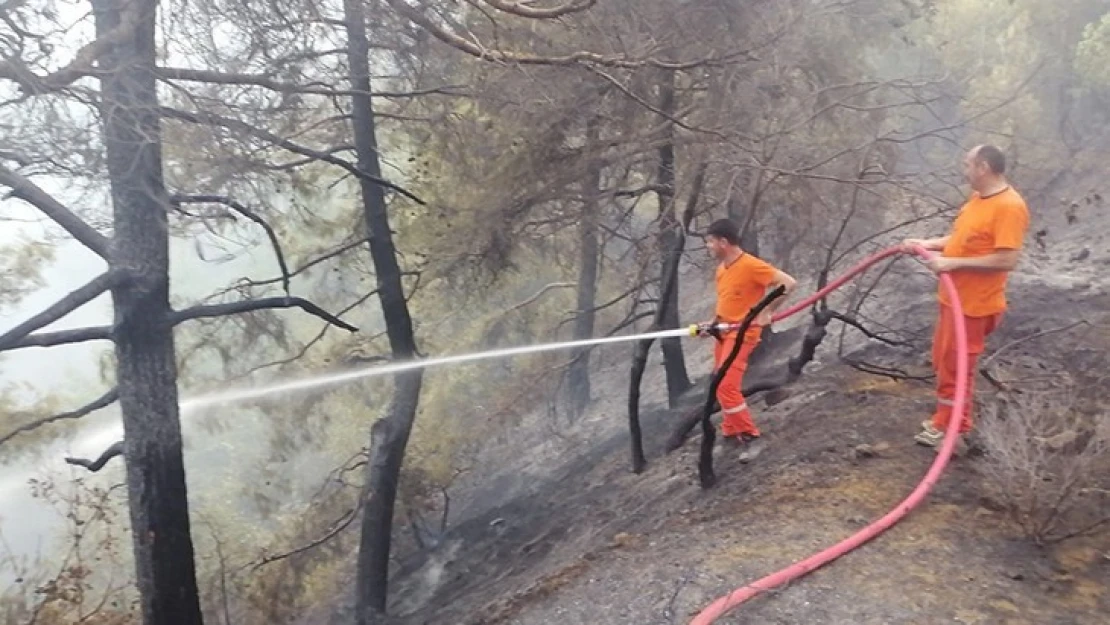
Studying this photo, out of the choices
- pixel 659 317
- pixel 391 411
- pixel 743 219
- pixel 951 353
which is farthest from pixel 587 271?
pixel 951 353

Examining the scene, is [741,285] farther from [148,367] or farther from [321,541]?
[321,541]

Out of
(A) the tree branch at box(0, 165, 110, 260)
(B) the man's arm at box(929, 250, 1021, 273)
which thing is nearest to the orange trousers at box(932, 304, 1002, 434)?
(B) the man's arm at box(929, 250, 1021, 273)

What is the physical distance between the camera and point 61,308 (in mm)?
5199

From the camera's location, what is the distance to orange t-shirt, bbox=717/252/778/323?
5836mm

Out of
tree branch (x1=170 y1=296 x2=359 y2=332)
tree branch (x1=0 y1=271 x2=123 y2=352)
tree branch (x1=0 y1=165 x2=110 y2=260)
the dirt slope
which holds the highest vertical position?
tree branch (x1=0 y1=165 x2=110 y2=260)

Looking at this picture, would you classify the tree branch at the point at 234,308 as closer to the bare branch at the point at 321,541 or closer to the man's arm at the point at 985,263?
the bare branch at the point at 321,541

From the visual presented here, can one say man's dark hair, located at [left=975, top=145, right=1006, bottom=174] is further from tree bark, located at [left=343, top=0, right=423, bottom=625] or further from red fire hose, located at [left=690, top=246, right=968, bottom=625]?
tree bark, located at [left=343, top=0, right=423, bottom=625]

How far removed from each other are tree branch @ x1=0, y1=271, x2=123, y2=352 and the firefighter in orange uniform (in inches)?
206

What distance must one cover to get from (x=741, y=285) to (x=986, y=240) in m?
1.53

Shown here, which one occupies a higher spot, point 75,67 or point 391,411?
point 75,67

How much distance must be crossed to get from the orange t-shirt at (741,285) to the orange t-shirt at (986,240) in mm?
1138

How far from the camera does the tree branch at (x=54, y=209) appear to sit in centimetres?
490

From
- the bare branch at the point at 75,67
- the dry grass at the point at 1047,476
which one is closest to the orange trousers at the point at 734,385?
the dry grass at the point at 1047,476

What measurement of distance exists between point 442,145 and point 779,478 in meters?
5.01
